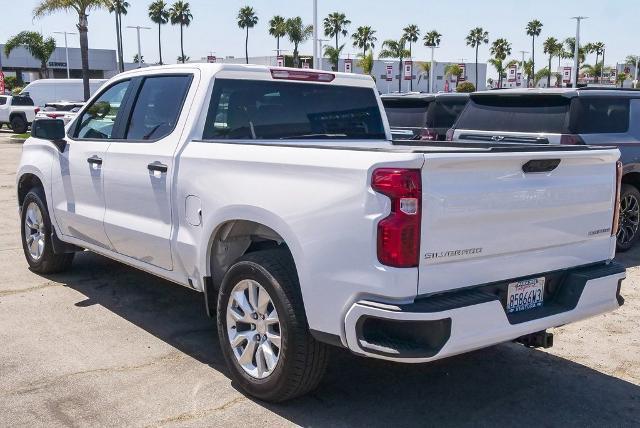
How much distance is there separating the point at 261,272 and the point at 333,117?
1.85 metres

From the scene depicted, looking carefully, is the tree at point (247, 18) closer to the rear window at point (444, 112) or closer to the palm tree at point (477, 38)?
the palm tree at point (477, 38)

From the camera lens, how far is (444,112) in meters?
11.3

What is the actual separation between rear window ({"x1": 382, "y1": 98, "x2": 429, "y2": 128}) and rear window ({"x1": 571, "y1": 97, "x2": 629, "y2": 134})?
3670 mm

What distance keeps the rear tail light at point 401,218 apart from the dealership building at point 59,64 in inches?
3228

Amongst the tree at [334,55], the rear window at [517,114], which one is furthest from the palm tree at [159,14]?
the rear window at [517,114]

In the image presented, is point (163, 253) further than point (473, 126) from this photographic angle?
No

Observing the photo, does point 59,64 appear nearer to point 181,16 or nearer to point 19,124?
point 181,16

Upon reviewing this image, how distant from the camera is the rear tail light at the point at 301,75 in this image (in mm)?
5047

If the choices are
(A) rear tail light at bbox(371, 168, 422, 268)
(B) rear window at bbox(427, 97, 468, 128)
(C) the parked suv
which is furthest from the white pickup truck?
(B) rear window at bbox(427, 97, 468, 128)

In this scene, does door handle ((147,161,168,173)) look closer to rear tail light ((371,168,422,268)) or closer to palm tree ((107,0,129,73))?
rear tail light ((371,168,422,268))

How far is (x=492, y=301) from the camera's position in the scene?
3414mm

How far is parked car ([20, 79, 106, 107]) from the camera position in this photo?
3594 cm

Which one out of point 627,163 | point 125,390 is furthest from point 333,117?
point 627,163

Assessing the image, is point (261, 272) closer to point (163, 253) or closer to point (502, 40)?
point (163, 253)
